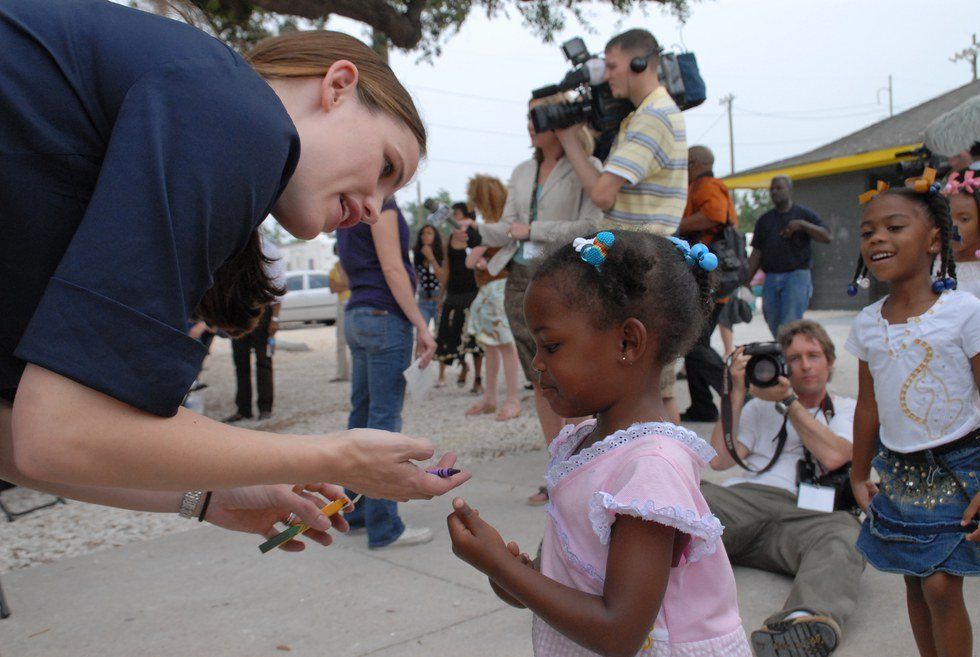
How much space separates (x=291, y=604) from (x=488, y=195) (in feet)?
13.2

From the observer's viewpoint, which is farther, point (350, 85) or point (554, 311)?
point (554, 311)

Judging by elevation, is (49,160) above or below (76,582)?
above

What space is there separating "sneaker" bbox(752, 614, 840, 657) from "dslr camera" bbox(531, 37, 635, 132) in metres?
2.50

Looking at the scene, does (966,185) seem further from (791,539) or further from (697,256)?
(697,256)

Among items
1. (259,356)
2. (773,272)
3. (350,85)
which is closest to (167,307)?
(350,85)

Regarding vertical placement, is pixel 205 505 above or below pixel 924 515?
above

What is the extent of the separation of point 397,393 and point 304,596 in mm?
1096

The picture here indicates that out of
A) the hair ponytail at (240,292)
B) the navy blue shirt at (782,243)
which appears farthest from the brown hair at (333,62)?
the navy blue shirt at (782,243)

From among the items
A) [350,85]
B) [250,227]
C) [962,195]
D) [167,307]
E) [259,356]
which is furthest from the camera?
[259,356]

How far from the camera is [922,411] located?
255 centimetres

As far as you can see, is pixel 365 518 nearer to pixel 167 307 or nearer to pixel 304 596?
pixel 304 596

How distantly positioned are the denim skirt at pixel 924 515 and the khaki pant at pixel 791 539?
0.51 m

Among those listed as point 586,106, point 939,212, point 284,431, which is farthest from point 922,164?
point 284,431

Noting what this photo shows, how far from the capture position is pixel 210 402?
9273 millimetres
